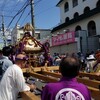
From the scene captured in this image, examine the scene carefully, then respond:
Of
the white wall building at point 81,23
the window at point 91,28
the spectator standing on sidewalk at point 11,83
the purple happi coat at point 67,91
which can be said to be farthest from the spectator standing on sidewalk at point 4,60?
the window at point 91,28

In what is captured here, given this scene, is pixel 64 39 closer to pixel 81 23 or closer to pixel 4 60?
pixel 81 23

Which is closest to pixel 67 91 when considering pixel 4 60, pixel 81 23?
pixel 4 60

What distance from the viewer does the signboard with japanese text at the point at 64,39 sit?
102ft

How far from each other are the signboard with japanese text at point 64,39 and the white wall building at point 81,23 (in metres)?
0.45

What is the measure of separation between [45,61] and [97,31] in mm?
23440

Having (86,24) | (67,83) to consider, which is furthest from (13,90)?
(86,24)

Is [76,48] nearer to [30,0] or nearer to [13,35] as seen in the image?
[30,0]

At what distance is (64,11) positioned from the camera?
50156 mm

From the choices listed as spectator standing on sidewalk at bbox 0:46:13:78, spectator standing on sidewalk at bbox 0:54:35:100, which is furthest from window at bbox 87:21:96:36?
spectator standing on sidewalk at bbox 0:54:35:100

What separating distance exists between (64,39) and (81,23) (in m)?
6.42

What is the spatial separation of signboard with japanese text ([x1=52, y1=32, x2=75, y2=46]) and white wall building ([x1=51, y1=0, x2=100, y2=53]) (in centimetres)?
45

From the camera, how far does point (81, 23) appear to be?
38719 millimetres

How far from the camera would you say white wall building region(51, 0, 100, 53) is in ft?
102

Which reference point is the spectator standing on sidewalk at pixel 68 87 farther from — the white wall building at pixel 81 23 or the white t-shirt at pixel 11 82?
the white wall building at pixel 81 23
